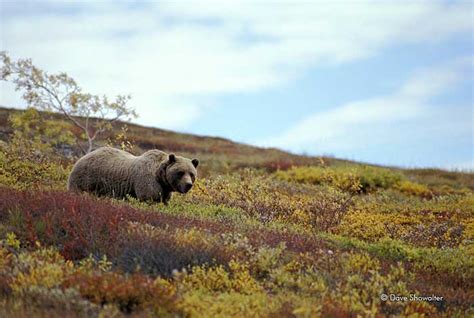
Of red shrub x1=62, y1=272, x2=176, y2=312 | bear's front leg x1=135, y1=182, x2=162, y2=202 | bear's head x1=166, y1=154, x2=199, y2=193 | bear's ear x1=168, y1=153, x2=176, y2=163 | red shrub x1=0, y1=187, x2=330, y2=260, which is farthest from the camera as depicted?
bear's front leg x1=135, y1=182, x2=162, y2=202

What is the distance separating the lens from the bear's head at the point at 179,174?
13.1m

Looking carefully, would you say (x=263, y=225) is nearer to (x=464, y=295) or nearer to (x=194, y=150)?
(x=464, y=295)

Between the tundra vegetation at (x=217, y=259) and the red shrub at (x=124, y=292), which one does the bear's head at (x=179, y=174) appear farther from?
the red shrub at (x=124, y=292)

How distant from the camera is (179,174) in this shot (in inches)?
520

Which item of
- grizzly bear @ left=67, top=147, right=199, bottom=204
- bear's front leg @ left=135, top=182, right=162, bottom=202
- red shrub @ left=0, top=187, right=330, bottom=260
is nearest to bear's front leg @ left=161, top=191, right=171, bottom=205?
grizzly bear @ left=67, top=147, right=199, bottom=204

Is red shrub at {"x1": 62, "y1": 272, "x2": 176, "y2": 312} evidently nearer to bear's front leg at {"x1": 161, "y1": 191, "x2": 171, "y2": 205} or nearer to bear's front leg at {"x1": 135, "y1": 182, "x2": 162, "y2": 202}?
bear's front leg at {"x1": 135, "y1": 182, "x2": 162, "y2": 202}

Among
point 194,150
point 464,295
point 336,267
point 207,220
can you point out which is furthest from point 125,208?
point 194,150

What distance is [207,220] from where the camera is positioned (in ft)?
39.1

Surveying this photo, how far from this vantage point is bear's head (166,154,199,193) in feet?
42.9

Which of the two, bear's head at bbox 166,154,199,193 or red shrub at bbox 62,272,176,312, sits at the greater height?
bear's head at bbox 166,154,199,193

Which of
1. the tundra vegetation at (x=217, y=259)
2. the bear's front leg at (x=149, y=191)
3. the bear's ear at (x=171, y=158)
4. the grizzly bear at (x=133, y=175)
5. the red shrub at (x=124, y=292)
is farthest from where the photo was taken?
the bear's front leg at (x=149, y=191)

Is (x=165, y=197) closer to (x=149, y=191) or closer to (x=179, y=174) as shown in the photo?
(x=149, y=191)

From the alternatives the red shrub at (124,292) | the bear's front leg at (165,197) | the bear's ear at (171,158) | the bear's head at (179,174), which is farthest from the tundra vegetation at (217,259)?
the bear's ear at (171,158)

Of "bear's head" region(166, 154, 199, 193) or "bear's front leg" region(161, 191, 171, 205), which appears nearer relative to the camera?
"bear's head" region(166, 154, 199, 193)
